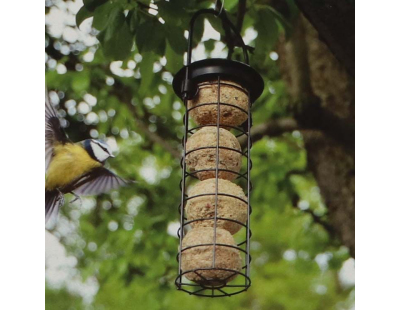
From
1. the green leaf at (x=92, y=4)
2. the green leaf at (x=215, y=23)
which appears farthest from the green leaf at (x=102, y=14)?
the green leaf at (x=215, y=23)

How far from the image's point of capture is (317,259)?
2.46 meters

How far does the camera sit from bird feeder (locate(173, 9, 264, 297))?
121 centimetres

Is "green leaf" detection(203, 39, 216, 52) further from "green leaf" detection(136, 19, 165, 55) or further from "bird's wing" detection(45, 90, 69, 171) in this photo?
"bird's wing" detection(45, 90, 69, 171)

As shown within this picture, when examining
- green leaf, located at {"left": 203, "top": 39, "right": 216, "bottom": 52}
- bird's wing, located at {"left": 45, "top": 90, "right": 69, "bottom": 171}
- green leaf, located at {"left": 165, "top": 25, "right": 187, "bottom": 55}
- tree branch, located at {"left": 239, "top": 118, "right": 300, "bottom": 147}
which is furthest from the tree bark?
bird's wing, located at {"left": 45, "top": 90, "right": 69, "bottom": 171}

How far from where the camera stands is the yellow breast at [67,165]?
1.72m

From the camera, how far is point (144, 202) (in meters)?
2.50

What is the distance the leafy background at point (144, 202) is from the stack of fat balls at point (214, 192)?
79 centimetres

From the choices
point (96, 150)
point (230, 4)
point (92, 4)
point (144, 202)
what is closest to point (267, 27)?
point (230, 4)

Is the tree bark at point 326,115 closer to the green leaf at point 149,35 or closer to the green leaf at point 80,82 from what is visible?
the green leaf at point 80,82

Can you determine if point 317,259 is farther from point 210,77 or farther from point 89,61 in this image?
point 210,77

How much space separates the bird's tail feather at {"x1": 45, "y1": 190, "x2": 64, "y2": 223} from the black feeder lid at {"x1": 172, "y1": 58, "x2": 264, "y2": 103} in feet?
1.97

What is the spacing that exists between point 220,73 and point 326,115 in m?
0.98
